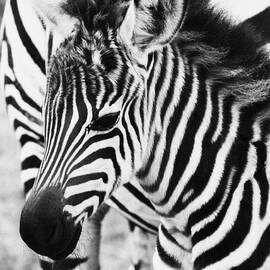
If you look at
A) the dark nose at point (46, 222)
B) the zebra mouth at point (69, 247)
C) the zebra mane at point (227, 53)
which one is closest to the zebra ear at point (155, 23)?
the zebra mane at point (227, 53)

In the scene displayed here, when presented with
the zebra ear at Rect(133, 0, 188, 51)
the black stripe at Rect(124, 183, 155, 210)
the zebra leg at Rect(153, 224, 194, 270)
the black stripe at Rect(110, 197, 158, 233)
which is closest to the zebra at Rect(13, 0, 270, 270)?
the zebra ear at Rect(133, 0, 188, 51)

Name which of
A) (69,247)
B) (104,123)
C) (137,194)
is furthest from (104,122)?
(137,194)

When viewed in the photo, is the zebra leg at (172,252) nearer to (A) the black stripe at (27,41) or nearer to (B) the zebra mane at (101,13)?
(B) the zebra mane at (101,13)

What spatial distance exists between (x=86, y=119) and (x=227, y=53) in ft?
2.79

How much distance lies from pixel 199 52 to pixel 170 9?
1.18 feet

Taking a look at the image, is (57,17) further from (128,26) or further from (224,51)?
(224,51)

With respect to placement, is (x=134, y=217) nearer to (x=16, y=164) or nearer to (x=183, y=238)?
(x=183, y=238)

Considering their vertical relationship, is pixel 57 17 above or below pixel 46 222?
above

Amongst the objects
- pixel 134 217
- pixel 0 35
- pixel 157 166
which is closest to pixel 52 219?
pixel 157 166

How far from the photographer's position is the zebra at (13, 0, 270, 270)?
4098mm

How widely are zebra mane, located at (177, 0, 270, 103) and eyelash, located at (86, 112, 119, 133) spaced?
0.55m

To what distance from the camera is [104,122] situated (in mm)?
4125

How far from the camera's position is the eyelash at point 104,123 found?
161 inches

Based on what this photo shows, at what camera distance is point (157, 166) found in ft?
14.6
